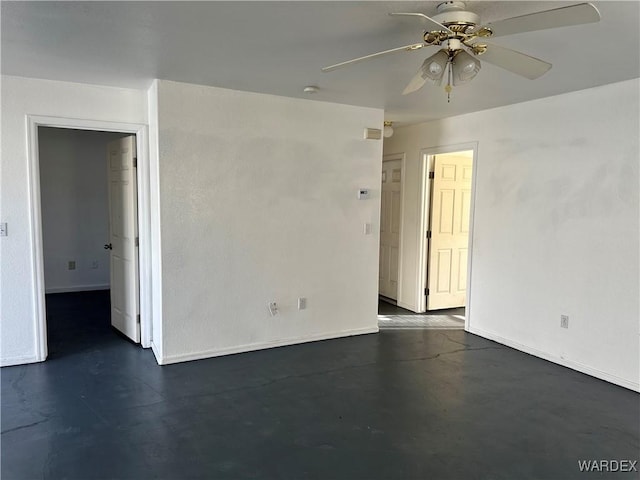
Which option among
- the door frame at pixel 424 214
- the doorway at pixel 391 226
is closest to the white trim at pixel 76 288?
the doorway at pixel 391 226

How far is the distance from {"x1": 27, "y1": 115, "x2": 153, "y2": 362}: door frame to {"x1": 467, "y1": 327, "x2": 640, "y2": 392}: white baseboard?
3.57 meters

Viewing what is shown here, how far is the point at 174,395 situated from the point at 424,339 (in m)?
2.66

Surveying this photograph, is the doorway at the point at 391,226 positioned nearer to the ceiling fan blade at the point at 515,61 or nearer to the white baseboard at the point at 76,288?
the ceiling fan blade at the point at 515,61

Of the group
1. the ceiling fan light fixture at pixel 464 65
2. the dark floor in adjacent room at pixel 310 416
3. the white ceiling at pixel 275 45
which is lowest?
the dark floor in adjacent room at pixel 310 416

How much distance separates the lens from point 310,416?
3.06 m

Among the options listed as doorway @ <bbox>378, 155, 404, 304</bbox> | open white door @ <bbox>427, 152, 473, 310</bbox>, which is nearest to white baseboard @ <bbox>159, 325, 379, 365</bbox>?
open white door @ <bbox>427, 152, 473, 310</bbox>

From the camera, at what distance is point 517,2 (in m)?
2.21

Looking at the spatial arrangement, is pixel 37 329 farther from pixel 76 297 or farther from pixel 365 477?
pixel 365 477

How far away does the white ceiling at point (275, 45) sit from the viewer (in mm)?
2315

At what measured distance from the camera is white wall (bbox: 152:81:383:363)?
3918 mm

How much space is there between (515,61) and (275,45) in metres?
1.45

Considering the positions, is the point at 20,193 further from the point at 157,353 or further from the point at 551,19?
the point at 551,19

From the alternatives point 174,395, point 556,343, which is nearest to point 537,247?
point 556,343

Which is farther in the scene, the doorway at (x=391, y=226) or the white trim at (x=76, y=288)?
the white trim at (x=76, y=288)
